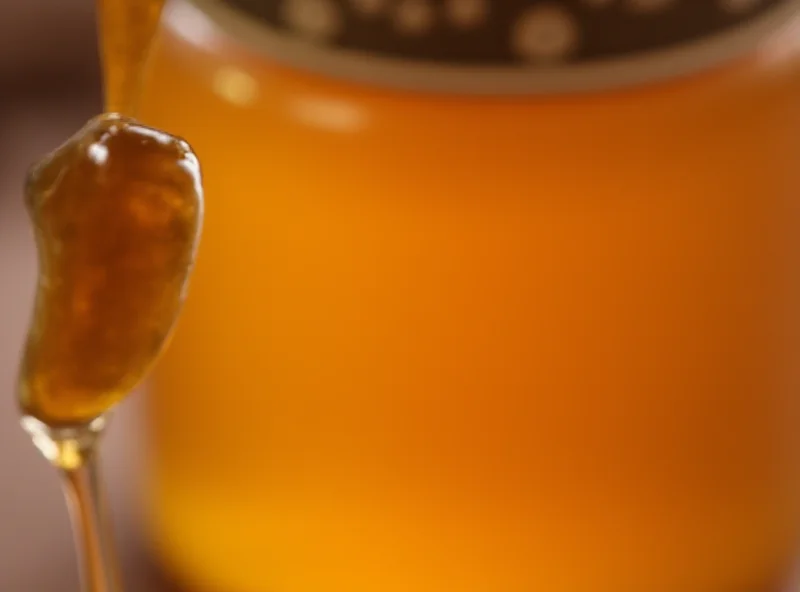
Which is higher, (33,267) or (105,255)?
(33,267)

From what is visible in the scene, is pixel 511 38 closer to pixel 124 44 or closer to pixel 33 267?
pixel 124 44

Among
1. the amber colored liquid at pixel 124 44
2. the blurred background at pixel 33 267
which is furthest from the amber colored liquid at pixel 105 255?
the blurred background at pixel 33 267

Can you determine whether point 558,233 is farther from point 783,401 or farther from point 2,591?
point 2,591

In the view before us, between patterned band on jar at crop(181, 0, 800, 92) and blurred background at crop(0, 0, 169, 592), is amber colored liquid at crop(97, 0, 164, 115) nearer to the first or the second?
patterned band on jar at crop(181, 0, 800, 92)

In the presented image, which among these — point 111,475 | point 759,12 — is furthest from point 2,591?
point 759,12

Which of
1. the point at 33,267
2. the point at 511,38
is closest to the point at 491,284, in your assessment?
the point at 511,38

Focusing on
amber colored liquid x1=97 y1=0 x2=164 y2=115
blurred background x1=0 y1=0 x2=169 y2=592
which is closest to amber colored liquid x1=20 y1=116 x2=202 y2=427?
amber colored liquid x1=97 y1=0 x2=164 y2=115

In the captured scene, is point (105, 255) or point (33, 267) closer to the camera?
point (105, 255)
